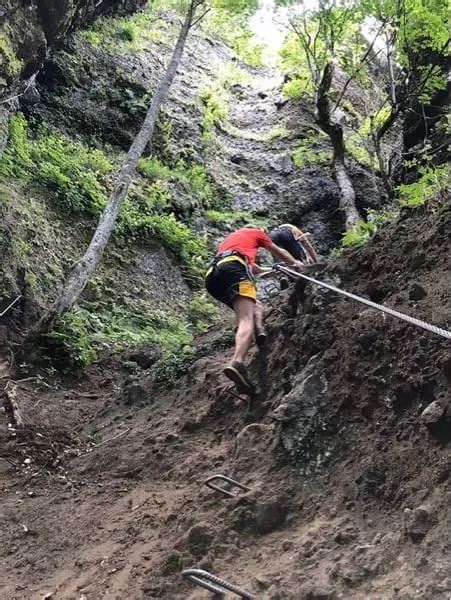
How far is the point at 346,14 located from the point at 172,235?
247 inches

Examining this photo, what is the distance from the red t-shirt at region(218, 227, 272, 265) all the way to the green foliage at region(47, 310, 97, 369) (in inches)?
145

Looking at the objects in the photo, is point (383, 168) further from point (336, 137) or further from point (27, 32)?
point (27, 32)

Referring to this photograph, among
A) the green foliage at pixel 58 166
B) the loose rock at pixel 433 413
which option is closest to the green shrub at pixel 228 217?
the green foliage at pixel 58 166

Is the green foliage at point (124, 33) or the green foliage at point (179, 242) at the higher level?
the green foliage at point (124, 33)

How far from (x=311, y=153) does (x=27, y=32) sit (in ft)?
30.9

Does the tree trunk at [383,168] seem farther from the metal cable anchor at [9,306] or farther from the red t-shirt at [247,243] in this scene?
the metal cable anchor at [9,306]

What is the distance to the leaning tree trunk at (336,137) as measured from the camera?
1341 centimetres

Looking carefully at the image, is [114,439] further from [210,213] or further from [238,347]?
[210,213]

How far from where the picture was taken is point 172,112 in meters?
19.1

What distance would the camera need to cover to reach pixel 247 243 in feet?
21.9

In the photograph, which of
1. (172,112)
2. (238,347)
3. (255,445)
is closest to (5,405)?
(238,347)

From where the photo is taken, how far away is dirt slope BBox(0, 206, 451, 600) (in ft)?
11.0

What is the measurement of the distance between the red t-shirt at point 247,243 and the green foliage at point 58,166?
21.9ft

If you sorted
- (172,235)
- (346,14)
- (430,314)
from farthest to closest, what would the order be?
(172,235), (346,14), (430,314)
